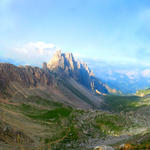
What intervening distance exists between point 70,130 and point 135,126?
4022 centimetres

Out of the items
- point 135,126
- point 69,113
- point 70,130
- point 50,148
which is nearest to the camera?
point 50,148

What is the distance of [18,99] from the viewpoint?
550 feet

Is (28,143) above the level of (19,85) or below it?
below

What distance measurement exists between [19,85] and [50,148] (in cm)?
14621

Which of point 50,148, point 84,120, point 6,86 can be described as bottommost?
point 50,148

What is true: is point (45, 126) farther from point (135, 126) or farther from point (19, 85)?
point (19, 85)

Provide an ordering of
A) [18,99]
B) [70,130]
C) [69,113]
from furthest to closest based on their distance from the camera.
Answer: [18,99], [69,113], [70,130]

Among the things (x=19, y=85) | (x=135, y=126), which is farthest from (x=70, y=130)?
(x=19, y=85)

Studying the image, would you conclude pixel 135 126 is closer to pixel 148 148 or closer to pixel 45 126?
pixel 45 126

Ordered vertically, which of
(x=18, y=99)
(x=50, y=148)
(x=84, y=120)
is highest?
(x=18, y=99)

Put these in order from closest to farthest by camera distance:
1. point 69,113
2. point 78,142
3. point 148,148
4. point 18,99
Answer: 1. point 148,148
2. point 78,142
3. point 69,113
4. point 18,99

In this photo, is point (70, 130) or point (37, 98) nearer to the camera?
point (70, 130)

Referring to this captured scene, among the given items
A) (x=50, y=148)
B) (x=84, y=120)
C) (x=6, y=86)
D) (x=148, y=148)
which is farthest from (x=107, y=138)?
(x=6, y=86)

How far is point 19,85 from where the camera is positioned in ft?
642
